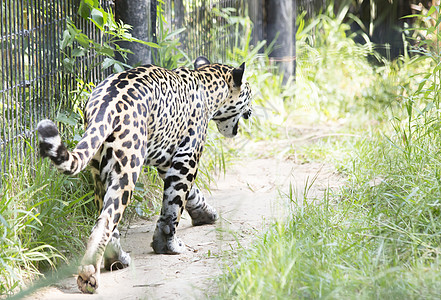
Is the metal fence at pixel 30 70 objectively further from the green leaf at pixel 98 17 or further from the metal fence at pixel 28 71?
the green leaf at pixel 98 17

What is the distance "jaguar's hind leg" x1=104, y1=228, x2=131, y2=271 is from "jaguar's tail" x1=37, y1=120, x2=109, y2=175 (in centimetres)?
69

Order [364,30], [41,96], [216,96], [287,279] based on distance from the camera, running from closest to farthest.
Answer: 1. [287,279]
2. [41,96]
3. [216,96]
4. [364,30]

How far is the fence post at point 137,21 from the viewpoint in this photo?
5.36m

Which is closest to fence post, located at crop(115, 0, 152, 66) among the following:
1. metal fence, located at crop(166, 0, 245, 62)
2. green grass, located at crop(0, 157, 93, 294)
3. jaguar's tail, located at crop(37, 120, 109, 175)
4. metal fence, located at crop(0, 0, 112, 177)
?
metal fence, located at crop(0, 0, 112, 177)

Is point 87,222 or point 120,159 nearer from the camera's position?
point 120,159

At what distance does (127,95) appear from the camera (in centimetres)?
398

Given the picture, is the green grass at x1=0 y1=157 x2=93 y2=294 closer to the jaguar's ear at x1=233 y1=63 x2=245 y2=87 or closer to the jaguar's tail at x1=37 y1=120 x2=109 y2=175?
the jaguar's tail at x1=37 y1=120 x2=109 y2=175

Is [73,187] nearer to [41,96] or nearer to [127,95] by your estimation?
[41,96]

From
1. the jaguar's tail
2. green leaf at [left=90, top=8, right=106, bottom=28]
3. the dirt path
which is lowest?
the dirt path

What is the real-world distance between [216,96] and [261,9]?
156 inches

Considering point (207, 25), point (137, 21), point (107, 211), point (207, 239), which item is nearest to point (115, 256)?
point (107, 211)

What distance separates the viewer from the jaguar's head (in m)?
5.30

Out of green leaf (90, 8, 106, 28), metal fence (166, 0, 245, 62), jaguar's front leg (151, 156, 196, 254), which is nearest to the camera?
jaguar's front leg (151, 156, 196, 254)

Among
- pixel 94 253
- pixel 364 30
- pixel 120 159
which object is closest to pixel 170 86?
pixel 120 159
